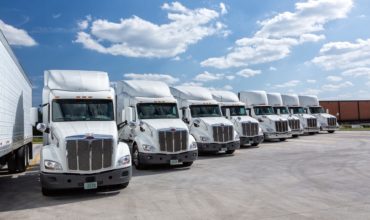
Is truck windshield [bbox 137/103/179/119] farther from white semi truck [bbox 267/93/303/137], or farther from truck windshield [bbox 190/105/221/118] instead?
white semi truck [bbox 267/93/303/137]

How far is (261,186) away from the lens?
10477 mm

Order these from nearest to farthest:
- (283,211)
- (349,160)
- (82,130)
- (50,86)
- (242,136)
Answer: (283,211)
(82,130)
(50,86)
(349,160)
(242,136)

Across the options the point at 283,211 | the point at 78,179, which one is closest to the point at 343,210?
the point at 283,211

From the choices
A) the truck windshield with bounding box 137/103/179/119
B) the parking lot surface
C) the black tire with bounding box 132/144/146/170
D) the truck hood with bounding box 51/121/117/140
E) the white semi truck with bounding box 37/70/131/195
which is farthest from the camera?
the truck windshield with bounding box 137/103/179/119

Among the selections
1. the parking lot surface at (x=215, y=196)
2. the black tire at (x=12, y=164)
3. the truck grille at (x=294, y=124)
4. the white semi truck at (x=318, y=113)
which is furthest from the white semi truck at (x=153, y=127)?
the white semi truck at (x=318, y=113)

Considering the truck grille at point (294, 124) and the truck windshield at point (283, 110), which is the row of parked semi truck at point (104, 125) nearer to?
the truck windshield at point (283, 110)

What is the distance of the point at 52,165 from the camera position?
930 cm

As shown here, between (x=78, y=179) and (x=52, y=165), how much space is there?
2.33 ft

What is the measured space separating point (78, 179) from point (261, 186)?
4836 mm

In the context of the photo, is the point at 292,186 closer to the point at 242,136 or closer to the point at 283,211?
the point at 283,211

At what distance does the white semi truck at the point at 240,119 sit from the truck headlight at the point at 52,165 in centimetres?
1370

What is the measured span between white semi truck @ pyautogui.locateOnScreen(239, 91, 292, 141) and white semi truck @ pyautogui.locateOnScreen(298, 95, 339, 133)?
827 cm

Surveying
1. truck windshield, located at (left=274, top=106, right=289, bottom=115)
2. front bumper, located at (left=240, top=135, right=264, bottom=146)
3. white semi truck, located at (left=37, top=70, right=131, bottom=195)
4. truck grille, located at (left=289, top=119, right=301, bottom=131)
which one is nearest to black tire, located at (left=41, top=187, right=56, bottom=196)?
white semi truck, located at (left=37, top=70, right=131, bottom=195)

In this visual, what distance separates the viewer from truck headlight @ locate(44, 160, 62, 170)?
928cm
